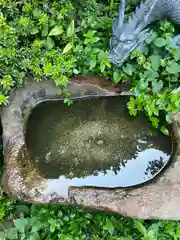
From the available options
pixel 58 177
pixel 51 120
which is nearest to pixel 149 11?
pixel 51 120

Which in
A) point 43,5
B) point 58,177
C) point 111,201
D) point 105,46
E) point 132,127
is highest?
point 43,5

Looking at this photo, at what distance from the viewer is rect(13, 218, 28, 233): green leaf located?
3.01 meters

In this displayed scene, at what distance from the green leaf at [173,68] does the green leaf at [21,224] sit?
1586 millimetres

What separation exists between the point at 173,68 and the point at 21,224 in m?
1.66

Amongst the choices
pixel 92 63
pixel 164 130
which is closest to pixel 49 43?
pixel 92 63

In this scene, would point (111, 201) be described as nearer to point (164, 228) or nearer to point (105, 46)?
point (164, 228)

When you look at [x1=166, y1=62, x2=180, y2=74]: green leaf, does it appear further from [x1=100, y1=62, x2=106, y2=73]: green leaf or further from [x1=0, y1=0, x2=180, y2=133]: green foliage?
[x1=100, y1=62, x2=106, y2=73]: green leaf

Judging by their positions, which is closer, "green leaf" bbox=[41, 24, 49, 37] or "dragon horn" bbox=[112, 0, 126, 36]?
"dragon horn" bbox=[112, 0, 126, 36]

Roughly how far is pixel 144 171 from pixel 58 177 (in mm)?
633

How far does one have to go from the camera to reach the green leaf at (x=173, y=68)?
3.23 m

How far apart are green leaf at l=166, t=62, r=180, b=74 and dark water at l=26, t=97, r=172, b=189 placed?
1.38 ft

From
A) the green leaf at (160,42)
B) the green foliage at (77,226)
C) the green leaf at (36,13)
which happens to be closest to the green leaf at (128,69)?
the green leaf at (160,42)

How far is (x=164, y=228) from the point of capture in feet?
9.84

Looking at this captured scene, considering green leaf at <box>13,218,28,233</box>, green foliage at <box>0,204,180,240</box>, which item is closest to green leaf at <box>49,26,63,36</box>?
green foliage at <box>0,204,180,240</box>
